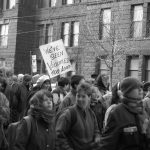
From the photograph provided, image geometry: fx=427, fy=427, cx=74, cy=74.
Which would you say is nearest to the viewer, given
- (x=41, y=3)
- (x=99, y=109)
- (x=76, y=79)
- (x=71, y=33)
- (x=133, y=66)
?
(x=76, y=79)

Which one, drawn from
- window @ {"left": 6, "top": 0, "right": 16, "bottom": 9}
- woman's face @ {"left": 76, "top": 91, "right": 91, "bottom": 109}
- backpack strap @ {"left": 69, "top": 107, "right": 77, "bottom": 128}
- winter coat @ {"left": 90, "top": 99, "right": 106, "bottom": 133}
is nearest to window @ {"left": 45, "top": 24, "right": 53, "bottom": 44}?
window @ {"left": 6, "top": 0, "right": 16, "bottom": 9}

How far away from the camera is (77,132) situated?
5246mm

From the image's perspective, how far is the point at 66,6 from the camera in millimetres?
33562

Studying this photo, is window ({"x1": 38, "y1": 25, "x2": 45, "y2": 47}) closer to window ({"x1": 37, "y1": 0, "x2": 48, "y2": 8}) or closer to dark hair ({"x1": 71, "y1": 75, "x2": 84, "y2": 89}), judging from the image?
window ({"x1": 37, "y1": 0, "x2": 48, "y2": 8})

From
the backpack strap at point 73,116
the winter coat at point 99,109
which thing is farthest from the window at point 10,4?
the backpack strap at point 73,116

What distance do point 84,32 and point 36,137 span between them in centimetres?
2505

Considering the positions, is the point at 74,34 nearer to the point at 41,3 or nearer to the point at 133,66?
the point at 41,3

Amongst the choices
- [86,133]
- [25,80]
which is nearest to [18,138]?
[86,133]

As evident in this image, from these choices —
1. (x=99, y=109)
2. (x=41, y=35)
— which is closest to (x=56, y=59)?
(x=99, y=109)

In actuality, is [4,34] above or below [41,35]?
above

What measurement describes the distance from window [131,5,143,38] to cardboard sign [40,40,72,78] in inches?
478

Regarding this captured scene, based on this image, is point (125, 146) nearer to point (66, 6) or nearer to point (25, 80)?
point (25, 80)

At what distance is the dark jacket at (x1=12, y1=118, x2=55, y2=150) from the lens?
16.2 feet

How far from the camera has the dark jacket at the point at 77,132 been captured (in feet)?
16.9
